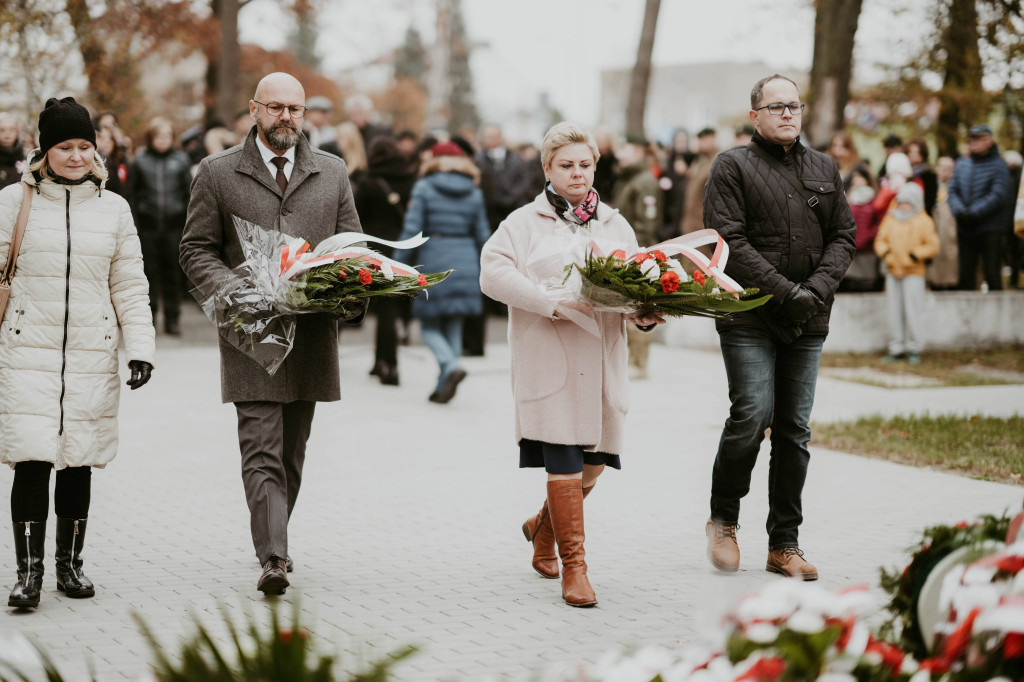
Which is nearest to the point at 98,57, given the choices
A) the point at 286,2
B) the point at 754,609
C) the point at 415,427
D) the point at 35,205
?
the point at 415,427

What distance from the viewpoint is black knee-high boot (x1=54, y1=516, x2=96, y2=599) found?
5578 millimetres

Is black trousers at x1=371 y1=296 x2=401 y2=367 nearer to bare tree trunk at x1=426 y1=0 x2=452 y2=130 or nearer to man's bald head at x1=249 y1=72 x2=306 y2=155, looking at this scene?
man's bald head at x1=249 y1=72 x2=306 y2=155

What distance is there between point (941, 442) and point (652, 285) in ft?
16.3

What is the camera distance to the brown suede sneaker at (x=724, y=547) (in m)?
6.11

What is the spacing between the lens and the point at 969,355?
15336mm

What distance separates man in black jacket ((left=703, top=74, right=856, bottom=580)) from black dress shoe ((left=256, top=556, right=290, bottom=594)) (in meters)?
2.00

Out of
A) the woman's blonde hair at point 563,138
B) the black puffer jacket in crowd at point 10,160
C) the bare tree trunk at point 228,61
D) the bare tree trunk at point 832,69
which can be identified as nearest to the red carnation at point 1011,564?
the woman's blonde hair at point 563,138

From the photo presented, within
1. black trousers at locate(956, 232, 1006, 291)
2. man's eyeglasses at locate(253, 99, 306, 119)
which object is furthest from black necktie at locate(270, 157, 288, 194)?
black trousers at locate(956, 232, 1006, 291)

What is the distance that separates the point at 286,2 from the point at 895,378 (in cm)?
2178

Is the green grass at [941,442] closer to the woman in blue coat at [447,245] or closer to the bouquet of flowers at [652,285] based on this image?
the woman in blue coat at [447,245]

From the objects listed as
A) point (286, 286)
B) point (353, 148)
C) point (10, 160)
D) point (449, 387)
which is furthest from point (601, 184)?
point (286, 286)

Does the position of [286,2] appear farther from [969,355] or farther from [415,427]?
[415,427]

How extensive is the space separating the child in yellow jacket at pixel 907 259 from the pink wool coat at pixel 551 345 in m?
9.19

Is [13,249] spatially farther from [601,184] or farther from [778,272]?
[601,184]
